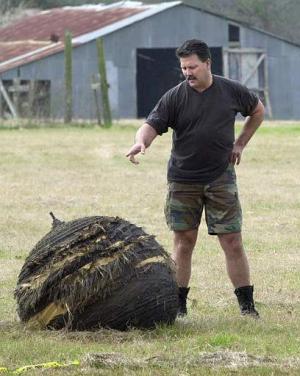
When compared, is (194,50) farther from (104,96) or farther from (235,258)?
(104,96)

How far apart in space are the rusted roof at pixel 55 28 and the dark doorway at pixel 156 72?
176 centimetres

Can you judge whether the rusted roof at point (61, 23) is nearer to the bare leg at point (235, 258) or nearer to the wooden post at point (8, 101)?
the wooden post at point (8, 101)

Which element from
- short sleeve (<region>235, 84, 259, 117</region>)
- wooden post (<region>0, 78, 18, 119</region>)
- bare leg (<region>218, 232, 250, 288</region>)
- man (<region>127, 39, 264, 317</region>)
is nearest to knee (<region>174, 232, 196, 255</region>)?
man (<region>127, 39, 264, 317</region>)

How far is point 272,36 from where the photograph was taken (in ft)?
146

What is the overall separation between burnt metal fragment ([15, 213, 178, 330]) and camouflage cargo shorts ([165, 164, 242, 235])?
0.51 m

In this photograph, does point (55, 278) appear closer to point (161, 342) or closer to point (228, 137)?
point (161, 342)

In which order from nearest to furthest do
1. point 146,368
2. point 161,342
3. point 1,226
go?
1. point 146,368
2. point 161,342
3. point 1,226

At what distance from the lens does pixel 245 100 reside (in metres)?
8.81

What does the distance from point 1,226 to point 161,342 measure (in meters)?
7.31

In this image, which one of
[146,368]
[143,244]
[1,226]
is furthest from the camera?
[1,226]

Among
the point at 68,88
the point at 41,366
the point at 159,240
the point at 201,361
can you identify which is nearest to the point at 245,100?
the point at 201,361

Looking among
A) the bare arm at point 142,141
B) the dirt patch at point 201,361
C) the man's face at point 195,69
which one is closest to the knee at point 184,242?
the bare arm at point 142,141

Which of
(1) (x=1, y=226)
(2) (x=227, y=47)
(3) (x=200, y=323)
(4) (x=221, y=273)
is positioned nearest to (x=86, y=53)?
(2) (x=227, y=47)

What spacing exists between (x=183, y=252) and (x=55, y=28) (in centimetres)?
3877
